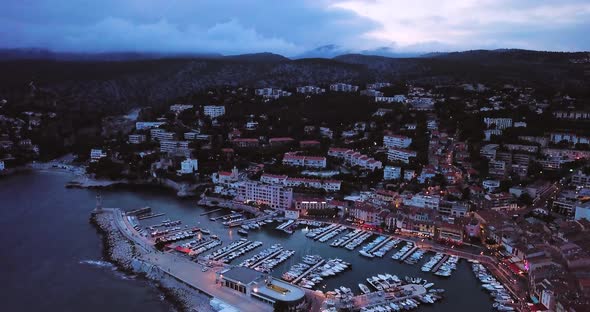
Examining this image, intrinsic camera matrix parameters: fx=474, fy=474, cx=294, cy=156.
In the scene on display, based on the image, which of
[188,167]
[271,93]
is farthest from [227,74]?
[188,167]

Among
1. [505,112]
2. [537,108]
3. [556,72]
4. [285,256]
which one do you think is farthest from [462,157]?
[556,72]

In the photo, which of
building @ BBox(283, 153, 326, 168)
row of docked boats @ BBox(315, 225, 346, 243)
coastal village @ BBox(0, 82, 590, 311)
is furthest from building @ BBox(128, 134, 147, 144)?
row of docked boats @ BBox(315, 225, 346, 243)

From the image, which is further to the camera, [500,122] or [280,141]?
[280,141]

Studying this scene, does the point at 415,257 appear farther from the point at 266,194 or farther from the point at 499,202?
the point at 266,194

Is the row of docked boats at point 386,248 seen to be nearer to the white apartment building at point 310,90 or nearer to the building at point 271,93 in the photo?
the building at point 271,93

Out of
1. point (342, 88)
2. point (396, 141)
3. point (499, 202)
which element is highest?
point (342, 88)

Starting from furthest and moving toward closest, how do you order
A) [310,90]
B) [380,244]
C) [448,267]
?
[310,90] < [380,244] < [448,267]

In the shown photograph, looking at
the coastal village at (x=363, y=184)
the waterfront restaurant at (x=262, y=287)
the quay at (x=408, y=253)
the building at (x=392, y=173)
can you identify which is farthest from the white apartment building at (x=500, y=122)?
the waterfront restaurant at (x=262, y=287)

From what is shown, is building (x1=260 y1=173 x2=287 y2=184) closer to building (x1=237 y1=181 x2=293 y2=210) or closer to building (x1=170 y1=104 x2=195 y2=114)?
building (x1=237 y1=181 x2=293 y2=210)
